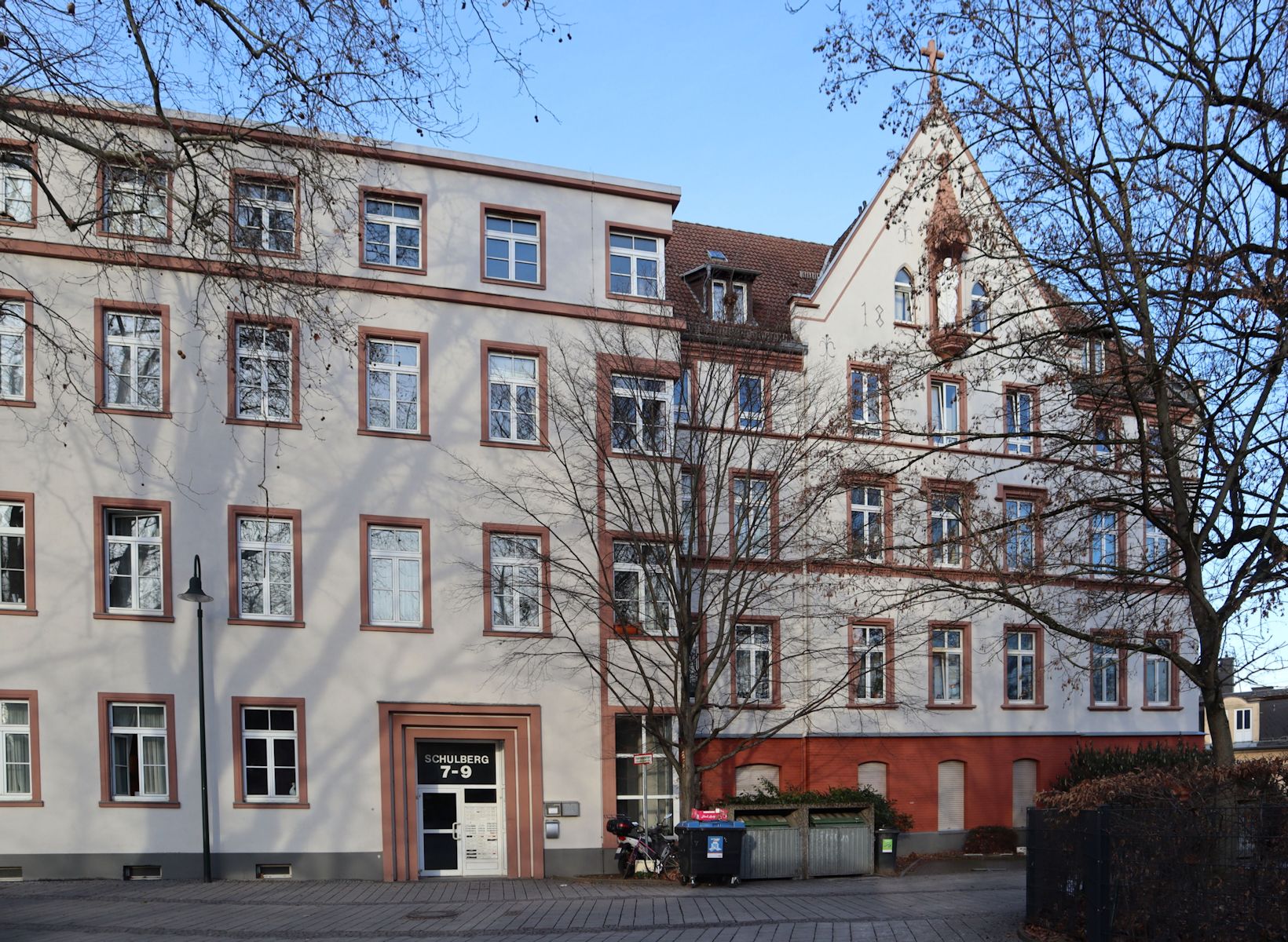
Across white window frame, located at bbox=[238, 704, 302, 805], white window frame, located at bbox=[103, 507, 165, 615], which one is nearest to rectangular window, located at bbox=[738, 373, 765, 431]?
white window frame, located at bbox=[238, 704, 302, 805]

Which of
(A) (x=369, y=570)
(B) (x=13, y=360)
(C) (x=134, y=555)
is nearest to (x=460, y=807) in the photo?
(A) (x=369, y=570)

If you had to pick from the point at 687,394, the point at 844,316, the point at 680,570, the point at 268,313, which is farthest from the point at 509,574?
the point at 268,313

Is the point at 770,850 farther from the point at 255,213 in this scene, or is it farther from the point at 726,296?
the point at 255,213

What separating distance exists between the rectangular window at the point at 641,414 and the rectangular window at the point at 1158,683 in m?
16.7

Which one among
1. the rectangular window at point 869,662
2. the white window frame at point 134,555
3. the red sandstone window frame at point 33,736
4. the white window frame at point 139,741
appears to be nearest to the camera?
the red sandstone window frame at point 33,736

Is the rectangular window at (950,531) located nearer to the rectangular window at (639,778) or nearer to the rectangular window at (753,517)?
the rectangular window at (753,517)

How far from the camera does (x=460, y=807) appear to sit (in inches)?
1056

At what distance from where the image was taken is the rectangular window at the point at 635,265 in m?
29.1

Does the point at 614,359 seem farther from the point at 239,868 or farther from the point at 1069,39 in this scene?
the point at 1069,39

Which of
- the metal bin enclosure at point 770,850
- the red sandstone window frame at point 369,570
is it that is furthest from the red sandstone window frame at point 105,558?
the metal bin enclosure at point 770,850

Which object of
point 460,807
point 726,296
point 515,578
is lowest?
point 460,807

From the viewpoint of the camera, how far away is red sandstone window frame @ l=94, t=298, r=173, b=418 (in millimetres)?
24406

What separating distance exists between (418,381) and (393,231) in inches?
120

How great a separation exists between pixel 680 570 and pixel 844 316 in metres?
9.33
